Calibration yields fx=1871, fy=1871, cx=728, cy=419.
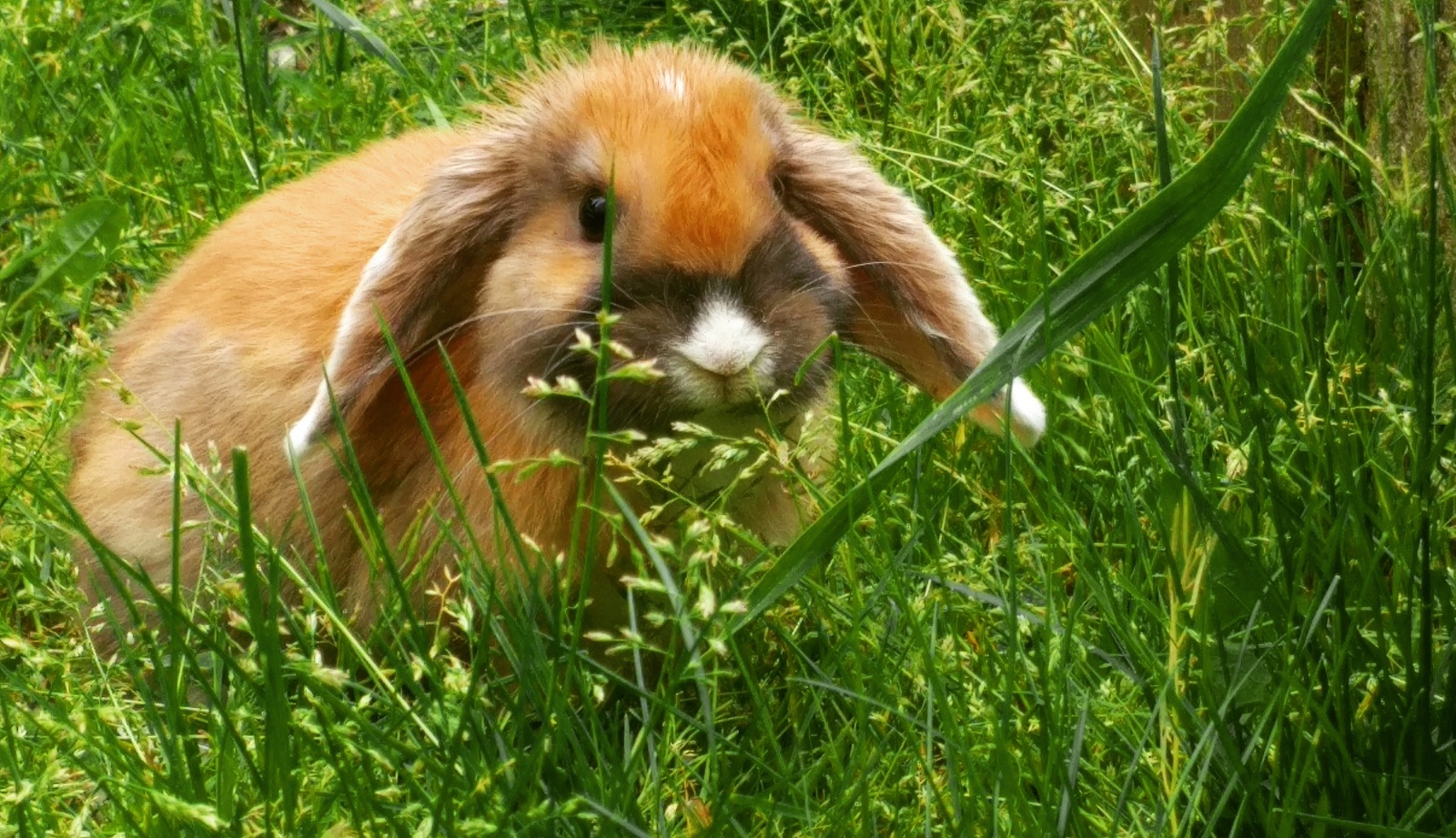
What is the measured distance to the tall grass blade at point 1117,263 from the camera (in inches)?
66.9

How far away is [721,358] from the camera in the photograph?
8.06ft

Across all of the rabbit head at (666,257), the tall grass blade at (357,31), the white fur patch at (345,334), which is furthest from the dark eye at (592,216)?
the tall grass blade at (357,31)

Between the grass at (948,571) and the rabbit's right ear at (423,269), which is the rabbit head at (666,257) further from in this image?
the grass at (948,571)

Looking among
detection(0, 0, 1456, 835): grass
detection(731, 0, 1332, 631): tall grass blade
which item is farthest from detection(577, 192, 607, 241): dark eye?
detection(731, 0, 1332, 631): tall grass blade

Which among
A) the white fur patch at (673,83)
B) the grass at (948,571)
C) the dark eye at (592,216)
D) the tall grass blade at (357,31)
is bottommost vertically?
the grass at (948,571)

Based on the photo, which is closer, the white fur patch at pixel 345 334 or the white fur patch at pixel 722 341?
the white fur patch at pixel 722 341

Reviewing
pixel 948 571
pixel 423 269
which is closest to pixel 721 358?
pixel 948 571

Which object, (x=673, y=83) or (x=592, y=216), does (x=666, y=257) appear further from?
(x=673, y=83)

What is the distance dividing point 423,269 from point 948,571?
925 mm

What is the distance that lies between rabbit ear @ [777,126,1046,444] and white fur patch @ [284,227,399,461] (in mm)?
639

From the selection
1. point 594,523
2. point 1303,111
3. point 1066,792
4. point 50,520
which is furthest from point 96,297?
point 1066,792

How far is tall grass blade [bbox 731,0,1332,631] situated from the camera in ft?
5.58

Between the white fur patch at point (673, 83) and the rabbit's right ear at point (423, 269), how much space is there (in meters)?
0.26

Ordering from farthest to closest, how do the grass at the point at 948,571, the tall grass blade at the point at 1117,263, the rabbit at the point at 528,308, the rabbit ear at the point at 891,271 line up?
the rabbit ear at the point at 891,271 < the rabbit at the point at 528,308 < the grass at the point at 948,571 < the tall grass blade at the point at 1117,263
